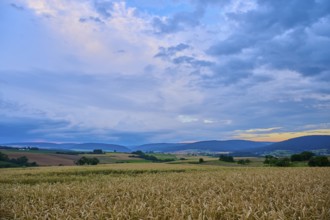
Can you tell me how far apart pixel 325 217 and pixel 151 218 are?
3634 millimetres

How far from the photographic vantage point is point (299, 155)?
249 feet

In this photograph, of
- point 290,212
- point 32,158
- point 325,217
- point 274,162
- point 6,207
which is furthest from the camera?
point 32,158

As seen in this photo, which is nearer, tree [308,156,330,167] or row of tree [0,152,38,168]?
tree [308,156,330,167]

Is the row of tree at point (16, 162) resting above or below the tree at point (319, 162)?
above

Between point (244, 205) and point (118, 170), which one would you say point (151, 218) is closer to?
point (244, 205)

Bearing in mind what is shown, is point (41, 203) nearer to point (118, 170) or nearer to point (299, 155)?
point (118, 170)

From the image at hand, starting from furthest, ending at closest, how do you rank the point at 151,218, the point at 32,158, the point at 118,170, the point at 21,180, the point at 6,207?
the point at 32,158, the point at 118,170, the point at 21,180, the point at 6,207, the point at 151,218

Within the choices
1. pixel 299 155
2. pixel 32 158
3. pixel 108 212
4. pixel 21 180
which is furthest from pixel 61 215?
pixel 299 155

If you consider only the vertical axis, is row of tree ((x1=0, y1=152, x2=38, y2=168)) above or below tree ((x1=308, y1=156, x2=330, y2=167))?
above

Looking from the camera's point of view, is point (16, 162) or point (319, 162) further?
point (16, 162)

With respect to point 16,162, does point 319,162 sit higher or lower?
lower

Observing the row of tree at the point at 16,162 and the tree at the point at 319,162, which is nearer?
the tree at the point at 319,162

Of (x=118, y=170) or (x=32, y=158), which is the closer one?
(x=118, y=170)

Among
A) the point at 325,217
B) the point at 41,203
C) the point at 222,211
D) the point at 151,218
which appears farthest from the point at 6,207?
the point at 325,217
